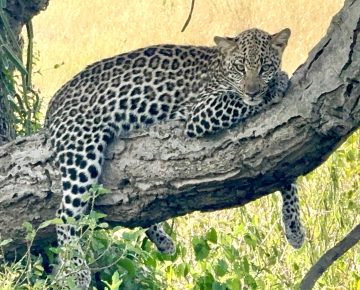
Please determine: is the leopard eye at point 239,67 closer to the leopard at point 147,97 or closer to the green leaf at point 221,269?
the leopard at point 147,97

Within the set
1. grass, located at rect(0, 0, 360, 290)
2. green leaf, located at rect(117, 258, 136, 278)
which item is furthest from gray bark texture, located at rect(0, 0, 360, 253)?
grass, located at rect(0, 0, 360, 290)

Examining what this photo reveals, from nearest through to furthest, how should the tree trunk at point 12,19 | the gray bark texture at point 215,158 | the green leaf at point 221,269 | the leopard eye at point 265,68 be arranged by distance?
1. the gray bark texture at point 215,158
2. the green leaf at point 221,269
3. the leopard eye at point 265,68
4. the tree trunk at point 12,19

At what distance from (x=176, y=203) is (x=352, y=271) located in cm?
210

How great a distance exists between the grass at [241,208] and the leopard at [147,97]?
514mm

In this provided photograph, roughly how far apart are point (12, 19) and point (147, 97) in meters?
1.07

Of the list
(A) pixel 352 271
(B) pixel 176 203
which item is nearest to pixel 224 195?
(B) pixel 176 203

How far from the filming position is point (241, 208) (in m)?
8.45

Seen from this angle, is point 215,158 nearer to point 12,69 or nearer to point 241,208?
point 12,69

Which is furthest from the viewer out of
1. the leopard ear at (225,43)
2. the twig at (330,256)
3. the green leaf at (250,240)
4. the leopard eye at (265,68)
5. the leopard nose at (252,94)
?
the leopard ear at (225,43)

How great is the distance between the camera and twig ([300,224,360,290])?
606 centimetres

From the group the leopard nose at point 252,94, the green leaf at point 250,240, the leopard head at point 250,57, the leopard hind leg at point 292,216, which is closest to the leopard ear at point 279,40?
the leopard head at point 250,57

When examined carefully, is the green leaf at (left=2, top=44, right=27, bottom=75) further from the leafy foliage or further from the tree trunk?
the tree trunk

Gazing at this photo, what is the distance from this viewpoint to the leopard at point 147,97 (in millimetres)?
6551

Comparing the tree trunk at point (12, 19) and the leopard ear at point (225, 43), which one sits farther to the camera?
the tree trunk at point (12, 19)
